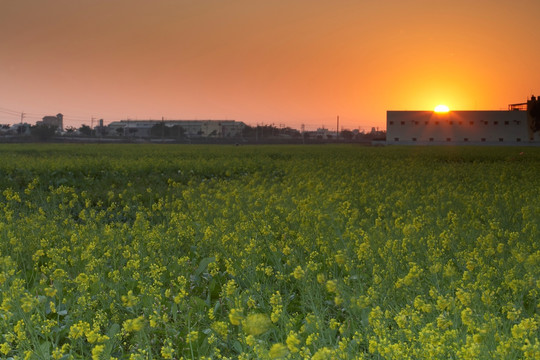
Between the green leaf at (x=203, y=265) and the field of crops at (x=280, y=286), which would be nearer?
the field of crops at (x=280, y=286)

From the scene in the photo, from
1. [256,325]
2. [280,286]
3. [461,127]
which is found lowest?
[280,286]

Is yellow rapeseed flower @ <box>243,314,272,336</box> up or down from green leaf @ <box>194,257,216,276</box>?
up

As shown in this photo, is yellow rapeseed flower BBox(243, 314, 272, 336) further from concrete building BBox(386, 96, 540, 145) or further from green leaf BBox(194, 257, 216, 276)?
concrete building BBox(386, 96, 540, 145)

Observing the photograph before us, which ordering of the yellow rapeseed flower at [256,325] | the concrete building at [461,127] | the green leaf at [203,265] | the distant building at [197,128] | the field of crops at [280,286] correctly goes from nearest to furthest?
the yellow rapeseed flower at [256,325] → the field of crops at [280,286] → the green leaf at [203,265] → the concrete building at [461,127] → the distant building at [197,128]

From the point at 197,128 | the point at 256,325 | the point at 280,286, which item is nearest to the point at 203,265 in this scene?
the point at 280,286

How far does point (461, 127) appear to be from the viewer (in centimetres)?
8194

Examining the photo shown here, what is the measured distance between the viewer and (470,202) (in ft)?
28.9

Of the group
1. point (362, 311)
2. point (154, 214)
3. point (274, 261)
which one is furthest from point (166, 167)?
point (362, 311)

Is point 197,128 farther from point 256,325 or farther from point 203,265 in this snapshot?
point 256,325

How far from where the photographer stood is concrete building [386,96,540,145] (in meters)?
78.2

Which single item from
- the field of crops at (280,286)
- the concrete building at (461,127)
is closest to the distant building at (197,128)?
the concrete building at (461,127)

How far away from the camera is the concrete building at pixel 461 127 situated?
7825 cm

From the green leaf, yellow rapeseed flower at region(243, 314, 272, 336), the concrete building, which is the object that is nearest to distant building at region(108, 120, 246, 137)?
the concrete building

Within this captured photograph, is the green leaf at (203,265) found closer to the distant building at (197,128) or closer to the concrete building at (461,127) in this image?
the concrete building at (461,127)
